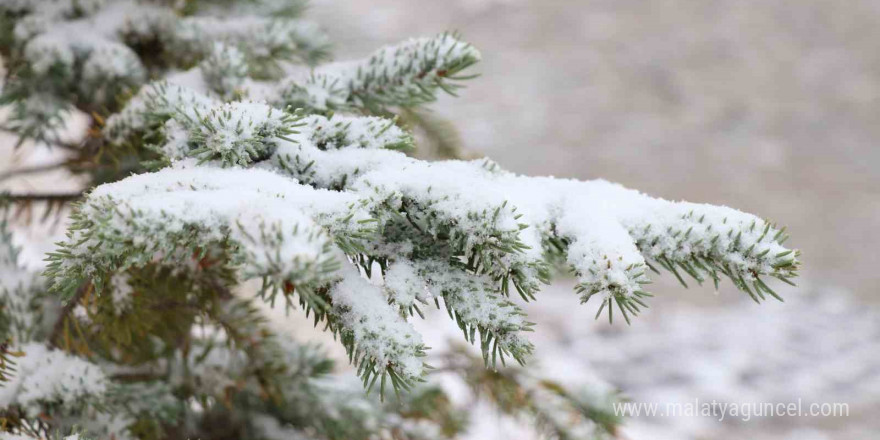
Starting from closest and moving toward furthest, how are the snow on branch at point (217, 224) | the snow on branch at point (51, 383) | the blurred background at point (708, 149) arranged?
the snow on branch at point (217, 224)
the snow on branch at point (51, 383)
the blurred background at point (708, 149)

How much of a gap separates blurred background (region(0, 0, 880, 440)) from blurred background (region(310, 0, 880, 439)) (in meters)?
0.02

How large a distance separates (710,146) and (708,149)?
0.19ft

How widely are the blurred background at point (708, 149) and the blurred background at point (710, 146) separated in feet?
0.05

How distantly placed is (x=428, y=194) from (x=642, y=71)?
7188mm

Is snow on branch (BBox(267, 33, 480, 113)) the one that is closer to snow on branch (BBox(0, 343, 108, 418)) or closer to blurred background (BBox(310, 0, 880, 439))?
snow on branch (BBox(0, 343, 108, 418))

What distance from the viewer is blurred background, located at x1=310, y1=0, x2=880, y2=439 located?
3.92 metres

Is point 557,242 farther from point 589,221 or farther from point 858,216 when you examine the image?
point 858,216

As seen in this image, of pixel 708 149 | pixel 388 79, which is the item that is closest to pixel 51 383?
pixel 388 79

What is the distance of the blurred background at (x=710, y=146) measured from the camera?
3916 millimetres

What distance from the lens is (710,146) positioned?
6.44 metres

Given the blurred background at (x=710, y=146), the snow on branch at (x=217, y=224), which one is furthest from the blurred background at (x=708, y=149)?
the snow on branch at (x=217, y=224)

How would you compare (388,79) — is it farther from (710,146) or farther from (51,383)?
(710,146)

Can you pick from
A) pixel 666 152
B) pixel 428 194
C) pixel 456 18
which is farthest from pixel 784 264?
pixel 456 18

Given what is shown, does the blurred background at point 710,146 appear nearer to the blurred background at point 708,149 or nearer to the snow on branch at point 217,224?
the blurred background at point 708,149
